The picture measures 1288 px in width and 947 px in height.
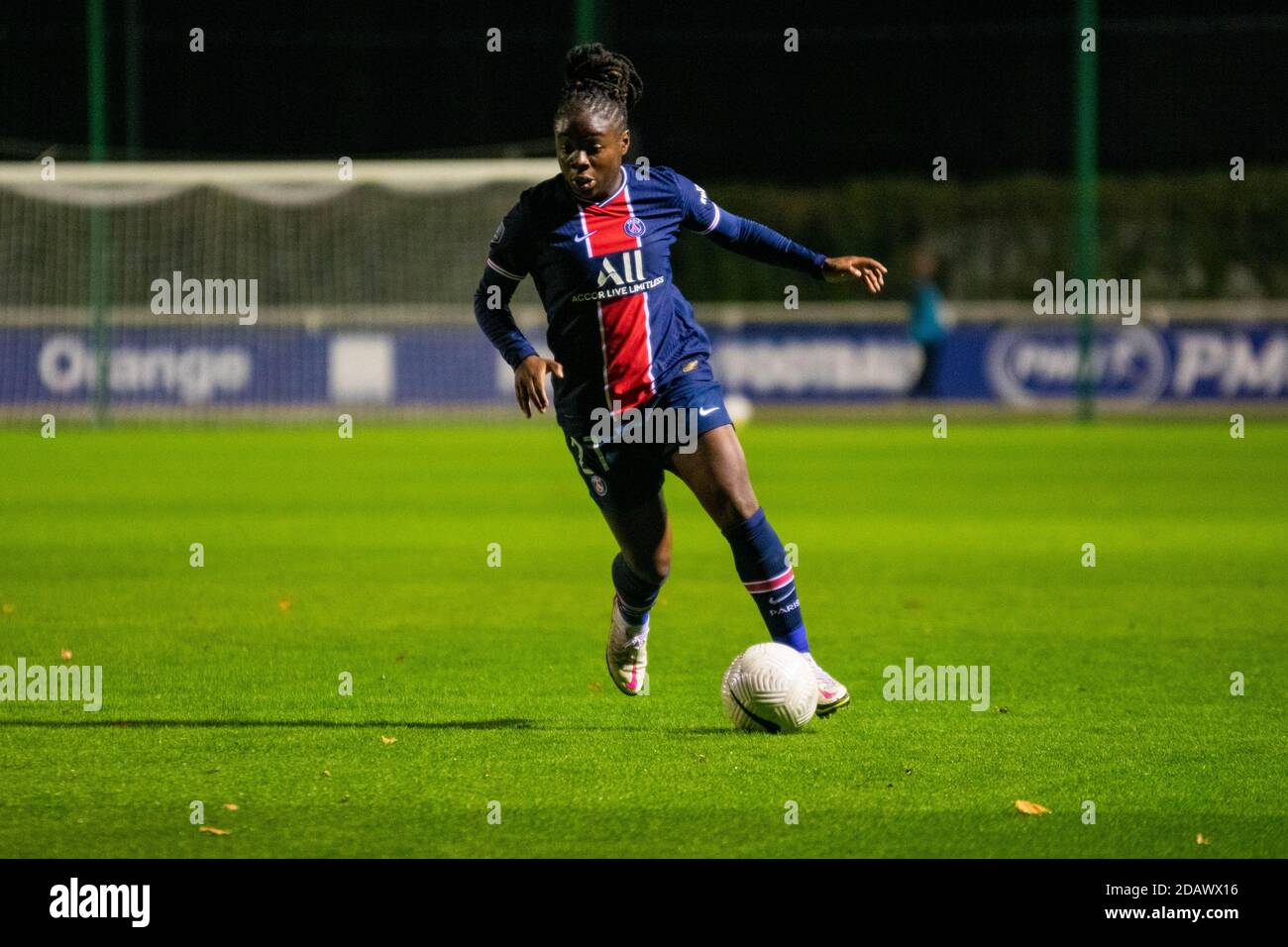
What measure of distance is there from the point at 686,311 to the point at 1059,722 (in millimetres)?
2022

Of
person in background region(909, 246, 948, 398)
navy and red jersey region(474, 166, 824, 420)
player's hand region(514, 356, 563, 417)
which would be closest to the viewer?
player's hand region(514, 356, 563, 417)

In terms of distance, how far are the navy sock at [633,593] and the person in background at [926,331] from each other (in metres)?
18.4

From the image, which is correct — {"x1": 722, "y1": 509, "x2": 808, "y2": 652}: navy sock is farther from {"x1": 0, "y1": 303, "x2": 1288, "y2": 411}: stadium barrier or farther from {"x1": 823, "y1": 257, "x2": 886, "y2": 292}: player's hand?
{"x1": 0, "y1": 303, "x2": 1288, "y2": 411}: stadium barrier

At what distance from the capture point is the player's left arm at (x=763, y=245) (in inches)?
285

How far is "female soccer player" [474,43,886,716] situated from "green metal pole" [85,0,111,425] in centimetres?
1863

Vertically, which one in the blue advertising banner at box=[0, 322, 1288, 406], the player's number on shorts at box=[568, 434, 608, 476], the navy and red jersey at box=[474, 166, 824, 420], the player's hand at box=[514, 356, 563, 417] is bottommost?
the player's number on shorts at box=[568, 434, 608, 476]

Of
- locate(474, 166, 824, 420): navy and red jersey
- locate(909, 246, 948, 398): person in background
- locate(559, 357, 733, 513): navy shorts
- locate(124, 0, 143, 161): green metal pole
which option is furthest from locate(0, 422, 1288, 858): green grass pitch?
locate(124, 0, 143, 161): green metal pole

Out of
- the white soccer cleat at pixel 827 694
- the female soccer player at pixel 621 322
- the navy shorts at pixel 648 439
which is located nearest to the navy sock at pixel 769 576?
the female soccer player at pixel 621 322

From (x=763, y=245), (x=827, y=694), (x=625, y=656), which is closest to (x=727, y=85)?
(x=763, y=245)

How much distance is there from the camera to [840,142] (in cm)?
3447

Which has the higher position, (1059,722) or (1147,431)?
(1147,431)

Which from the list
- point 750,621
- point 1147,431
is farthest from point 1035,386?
point 750,621

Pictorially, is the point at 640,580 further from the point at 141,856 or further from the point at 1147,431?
the point at 1147,431

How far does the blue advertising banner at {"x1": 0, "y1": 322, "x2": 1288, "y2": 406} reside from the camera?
81.4 ft
